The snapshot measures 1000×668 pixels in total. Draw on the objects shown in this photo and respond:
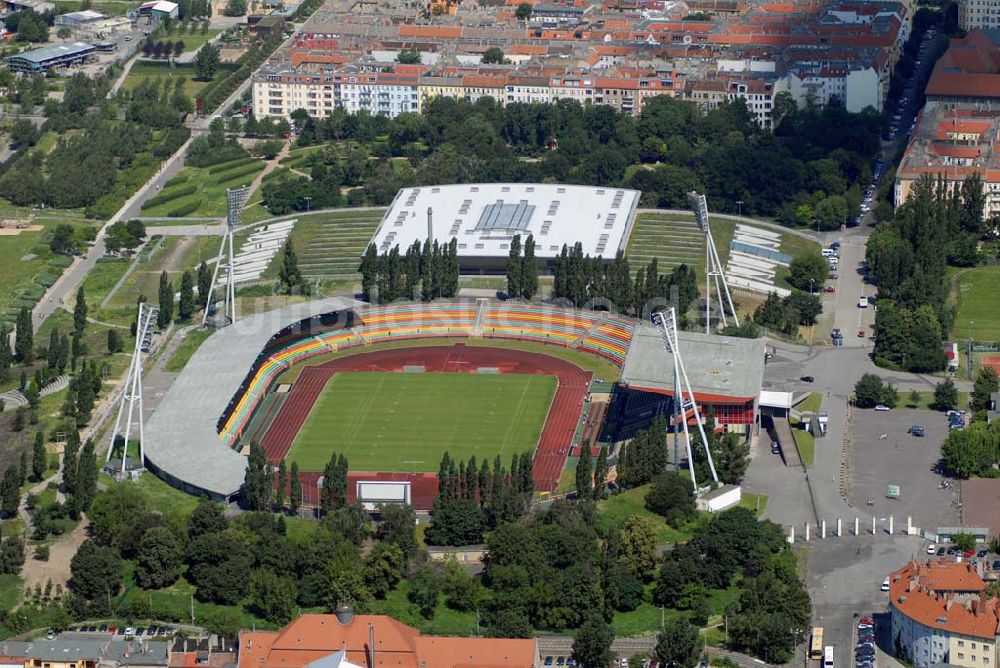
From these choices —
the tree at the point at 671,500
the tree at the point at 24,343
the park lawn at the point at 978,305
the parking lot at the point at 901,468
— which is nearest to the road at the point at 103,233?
the tree at the point at 24,343

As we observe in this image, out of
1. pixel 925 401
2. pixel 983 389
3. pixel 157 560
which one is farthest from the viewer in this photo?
pixel 925 401

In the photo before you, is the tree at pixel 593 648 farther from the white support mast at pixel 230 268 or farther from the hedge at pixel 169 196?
the hedge at pixel 169 196

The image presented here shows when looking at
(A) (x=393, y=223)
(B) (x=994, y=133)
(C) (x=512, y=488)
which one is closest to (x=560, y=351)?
(A) (x=393, y=223)

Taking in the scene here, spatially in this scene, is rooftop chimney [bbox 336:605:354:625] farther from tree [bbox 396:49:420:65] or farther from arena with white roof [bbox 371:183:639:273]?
tree [bbox 396:49:420:65]

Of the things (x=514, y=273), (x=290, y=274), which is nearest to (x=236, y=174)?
(x=290, y=274)

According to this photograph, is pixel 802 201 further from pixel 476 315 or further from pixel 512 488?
pixel 512 488

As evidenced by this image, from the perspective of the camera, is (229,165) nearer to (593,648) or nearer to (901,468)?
(901,468)
